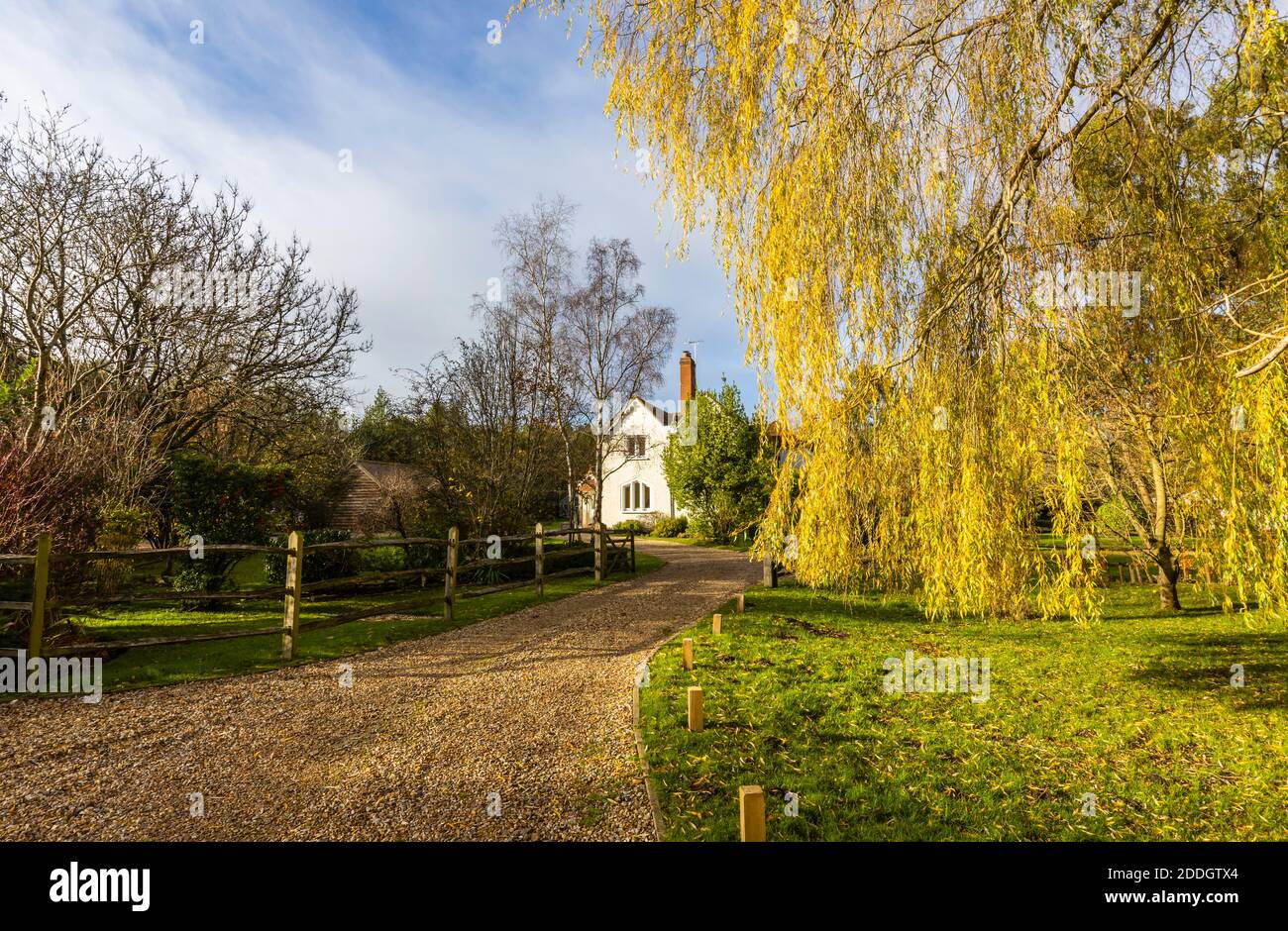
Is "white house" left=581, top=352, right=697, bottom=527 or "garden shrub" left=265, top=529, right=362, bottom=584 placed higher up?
"white house" left=581, top=352, right=697, bottom=527

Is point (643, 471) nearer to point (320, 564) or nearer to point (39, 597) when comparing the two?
point (320, 564)

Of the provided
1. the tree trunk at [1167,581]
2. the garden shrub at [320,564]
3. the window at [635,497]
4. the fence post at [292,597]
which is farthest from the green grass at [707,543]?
the fence post at [292,597]

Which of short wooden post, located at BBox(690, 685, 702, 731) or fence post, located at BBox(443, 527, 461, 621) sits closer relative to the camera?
short wooden post, located at BBox(690, 685, 702, 731)

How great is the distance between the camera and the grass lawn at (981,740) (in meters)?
3.98

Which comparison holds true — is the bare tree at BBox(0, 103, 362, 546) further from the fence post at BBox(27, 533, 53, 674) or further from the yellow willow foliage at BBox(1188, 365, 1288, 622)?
the yellow willow foliage at BBox(1188, 365, 1288, 622)

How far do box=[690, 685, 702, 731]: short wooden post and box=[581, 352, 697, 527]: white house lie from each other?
A: 25760mm

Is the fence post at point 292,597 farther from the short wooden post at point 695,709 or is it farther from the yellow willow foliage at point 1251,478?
the yellow willow foliage at point 1251,478

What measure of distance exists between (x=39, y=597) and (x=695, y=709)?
24.4 ft

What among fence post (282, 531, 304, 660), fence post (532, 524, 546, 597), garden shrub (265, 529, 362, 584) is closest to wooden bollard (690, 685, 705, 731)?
fence post (282, 531, 304, 660)

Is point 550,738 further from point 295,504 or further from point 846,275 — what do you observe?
point 295,504

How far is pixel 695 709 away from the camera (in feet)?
17.3

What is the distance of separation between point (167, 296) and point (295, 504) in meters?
5.41

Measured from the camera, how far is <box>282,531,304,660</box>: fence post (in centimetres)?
808
